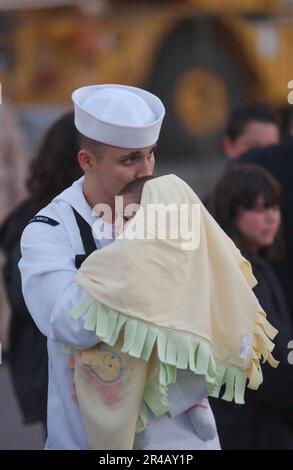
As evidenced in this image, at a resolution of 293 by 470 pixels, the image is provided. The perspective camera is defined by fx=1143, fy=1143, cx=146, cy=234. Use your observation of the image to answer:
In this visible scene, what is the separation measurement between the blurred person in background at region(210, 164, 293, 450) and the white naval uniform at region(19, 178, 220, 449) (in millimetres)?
871

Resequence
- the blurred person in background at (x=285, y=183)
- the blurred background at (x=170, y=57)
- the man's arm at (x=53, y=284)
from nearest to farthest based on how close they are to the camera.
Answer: the man's arm at (x=53, y=284), the blurred person in background at (x=285, y=183), the blurred background at (x=170, y=57)

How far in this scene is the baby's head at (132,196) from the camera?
8.93 ft

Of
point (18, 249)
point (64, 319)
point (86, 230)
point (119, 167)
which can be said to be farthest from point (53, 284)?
point (18, 249)

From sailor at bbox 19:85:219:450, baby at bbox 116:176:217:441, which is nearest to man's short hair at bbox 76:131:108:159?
sailor at bbox 19:85:219:450

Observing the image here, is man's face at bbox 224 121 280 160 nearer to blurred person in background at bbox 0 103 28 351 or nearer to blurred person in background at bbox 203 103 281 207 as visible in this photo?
blurred person in background at bbox 203 103 281 207

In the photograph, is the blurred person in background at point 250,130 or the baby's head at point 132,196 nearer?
the baby's head at point 132,196

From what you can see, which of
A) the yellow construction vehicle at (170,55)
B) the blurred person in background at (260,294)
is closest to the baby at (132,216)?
the blurred person in background at (260,294)

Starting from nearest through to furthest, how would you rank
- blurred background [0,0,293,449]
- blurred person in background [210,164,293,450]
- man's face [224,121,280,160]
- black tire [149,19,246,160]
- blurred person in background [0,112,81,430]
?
1. blurred person in background [210,164,293,450]
2. blurred person in background [0,112,81,430]
3. man's face [224,121,280,160]
4. blurred background [0,0,293,449]
5. black tire [149,19,246,160]

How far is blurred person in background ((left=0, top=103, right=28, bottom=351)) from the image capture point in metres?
7.59

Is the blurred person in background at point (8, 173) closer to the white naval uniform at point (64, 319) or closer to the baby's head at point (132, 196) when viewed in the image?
the white naval uniform at point (64, 319)

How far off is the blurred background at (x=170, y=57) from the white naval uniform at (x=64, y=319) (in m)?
8.97

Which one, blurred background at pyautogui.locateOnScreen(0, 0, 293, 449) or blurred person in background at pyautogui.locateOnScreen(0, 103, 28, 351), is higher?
blurred person in background at pyautogui.locateOnScreen(0, 103, 28, 351)

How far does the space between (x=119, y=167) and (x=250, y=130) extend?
2818 millimetres

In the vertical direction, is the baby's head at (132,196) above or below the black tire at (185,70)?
above
